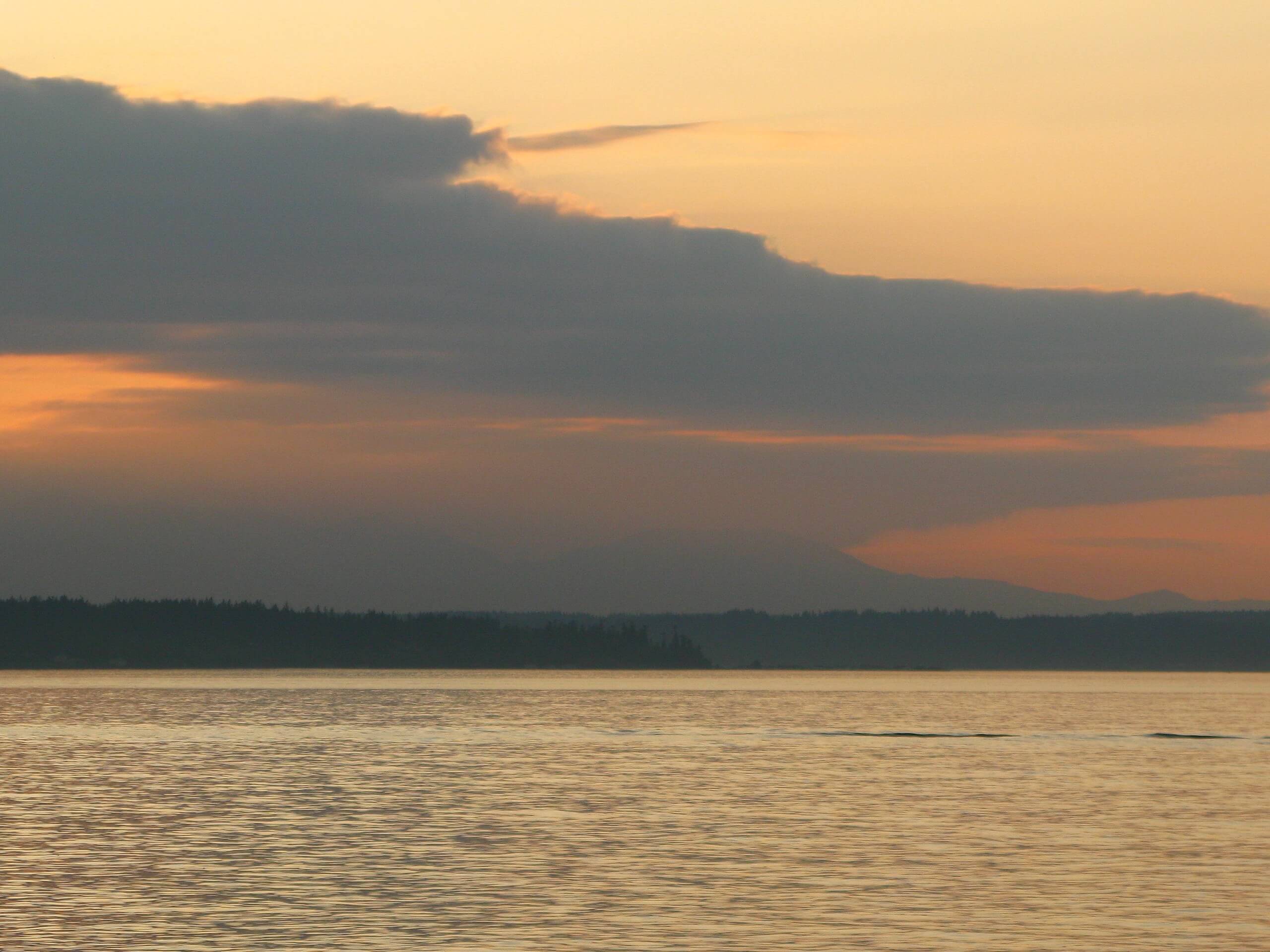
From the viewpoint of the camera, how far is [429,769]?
372 feet

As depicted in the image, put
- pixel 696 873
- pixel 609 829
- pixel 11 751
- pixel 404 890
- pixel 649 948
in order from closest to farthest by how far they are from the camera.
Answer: pixel 649 948
pixel 404 890
pixel 696 873
pixel 609 829
pixel 11 751

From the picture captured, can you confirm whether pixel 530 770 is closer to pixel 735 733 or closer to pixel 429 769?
pixel 429 769

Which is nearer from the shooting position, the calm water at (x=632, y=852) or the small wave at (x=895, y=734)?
the calm water at (x=632, y=852)

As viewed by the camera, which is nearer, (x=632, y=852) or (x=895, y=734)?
(x=632, y=852)

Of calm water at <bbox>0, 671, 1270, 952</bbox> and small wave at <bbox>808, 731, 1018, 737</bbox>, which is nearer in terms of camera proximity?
calm water at <bbox>0, 671, 1270, 952</bbox>

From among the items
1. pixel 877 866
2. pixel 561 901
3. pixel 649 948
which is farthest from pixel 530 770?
pixel 649 948

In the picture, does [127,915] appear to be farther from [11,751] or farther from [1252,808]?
[11,751]

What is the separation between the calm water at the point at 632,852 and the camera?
153 feet

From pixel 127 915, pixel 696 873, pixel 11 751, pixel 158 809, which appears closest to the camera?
pixel 127 915

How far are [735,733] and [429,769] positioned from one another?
5873 cm

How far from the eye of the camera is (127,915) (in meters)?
49.1

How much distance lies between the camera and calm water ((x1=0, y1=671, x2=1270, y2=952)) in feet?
153

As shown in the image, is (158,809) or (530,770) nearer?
(158,809)

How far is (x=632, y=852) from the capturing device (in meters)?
63.9
